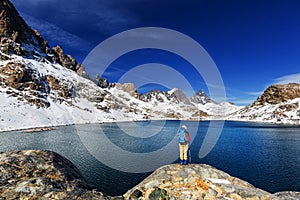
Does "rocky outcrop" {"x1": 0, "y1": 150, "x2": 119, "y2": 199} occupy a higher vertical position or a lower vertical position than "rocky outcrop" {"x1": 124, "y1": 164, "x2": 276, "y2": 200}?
higher

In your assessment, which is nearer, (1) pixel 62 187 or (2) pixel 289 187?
(1) pixel 62 187

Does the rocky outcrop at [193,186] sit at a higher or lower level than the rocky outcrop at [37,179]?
lower

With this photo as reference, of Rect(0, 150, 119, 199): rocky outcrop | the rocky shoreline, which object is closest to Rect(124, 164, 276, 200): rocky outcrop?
the rocky shoreline

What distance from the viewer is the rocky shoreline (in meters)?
12.7

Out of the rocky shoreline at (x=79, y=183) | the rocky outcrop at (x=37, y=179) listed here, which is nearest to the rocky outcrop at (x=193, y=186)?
the rocky shoreline at (x=79, y=183)

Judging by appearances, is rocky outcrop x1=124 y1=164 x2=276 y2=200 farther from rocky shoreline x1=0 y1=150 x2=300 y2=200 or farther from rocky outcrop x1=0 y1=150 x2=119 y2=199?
rocky outcrop x1=0 y1=150 x2=119 y2=199

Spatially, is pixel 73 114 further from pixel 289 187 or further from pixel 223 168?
pixel 289 187

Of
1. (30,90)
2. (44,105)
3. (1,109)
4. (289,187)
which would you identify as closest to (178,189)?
(289,187)

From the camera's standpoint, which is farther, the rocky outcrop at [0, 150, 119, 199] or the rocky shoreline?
the rocky shoreline

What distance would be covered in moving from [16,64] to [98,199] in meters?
227

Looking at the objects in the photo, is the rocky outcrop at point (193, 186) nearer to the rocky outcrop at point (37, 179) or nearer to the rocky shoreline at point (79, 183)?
the rocky shoreline at point (79, 183)

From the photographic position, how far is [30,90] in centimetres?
18550

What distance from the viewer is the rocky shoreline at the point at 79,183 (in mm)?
12727

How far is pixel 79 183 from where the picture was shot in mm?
15898
